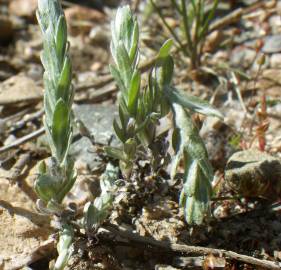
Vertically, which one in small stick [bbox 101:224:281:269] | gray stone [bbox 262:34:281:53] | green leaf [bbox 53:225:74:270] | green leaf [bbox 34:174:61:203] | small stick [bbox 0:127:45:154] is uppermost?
gray stone [bbox 262:34:281:53]

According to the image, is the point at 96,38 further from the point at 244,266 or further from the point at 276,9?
the point at 244,266

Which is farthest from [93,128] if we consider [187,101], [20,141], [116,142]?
[187,101]

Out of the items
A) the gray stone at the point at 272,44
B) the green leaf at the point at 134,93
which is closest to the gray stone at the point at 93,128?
the green leaf at the point at 134,93

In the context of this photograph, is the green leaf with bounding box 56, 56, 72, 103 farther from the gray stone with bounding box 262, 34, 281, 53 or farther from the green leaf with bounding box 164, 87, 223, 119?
the gray stone with bounding box 262, 34, 281, 53

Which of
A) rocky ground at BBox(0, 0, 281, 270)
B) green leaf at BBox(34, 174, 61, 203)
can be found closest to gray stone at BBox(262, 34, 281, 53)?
rocky ground at BBox(0, 0, 281, 270)

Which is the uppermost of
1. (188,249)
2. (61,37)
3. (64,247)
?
(61,37)

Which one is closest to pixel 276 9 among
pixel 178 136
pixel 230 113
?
pixel 230 113

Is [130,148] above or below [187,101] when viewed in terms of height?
below

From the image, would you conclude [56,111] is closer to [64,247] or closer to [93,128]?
[64,247]
